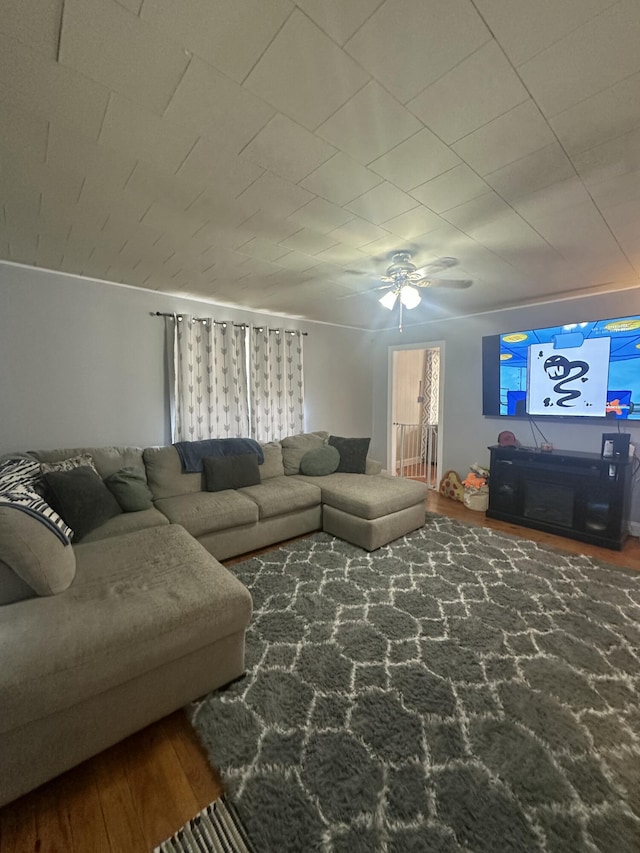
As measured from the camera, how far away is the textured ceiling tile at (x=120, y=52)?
883 millimetres

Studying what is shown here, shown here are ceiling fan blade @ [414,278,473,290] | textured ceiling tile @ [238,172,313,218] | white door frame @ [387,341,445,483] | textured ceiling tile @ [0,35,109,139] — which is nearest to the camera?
textured ceiling tile @ [0,35,109,139]

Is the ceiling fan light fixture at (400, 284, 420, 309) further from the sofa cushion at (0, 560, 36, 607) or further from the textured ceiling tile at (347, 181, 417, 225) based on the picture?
the sofa cushion at (0, 560, 36, 607)

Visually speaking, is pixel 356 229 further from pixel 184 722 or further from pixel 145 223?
pixel 184 722

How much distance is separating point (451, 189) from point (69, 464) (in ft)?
10.1

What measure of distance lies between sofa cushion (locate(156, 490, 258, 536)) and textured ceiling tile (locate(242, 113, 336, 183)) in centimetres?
231

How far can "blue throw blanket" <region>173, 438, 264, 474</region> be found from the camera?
319cm

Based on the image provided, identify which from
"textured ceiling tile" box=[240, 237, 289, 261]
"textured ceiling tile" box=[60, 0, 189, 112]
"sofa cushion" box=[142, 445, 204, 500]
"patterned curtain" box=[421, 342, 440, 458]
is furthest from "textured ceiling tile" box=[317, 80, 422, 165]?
"patterned curtain" box=[421, 342, 440, 458]

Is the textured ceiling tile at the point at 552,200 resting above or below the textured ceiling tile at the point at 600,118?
above

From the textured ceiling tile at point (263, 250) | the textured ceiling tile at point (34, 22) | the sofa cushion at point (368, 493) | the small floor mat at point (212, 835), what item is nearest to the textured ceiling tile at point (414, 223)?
the textured ceiling tile at point (263, 250)

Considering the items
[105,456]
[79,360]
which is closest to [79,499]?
[105,456]

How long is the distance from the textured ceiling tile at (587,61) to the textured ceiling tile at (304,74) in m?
0.56

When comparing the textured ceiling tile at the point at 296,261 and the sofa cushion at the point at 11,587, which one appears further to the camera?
the textured ceiling tile at the point at 296,261

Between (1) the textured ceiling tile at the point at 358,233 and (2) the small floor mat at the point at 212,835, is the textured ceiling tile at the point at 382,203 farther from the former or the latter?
(2) the small floor mat at the point at 212,835

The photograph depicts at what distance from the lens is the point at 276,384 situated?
433cm
